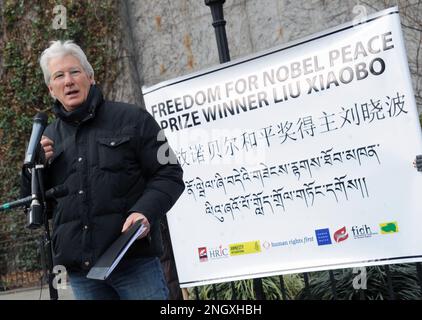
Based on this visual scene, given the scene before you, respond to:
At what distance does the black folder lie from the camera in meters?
2.62

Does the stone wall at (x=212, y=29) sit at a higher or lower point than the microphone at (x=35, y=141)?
higher

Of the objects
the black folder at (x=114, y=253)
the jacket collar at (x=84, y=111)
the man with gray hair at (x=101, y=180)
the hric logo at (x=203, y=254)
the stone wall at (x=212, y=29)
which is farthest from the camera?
the stone wall at (x=212, y=29)

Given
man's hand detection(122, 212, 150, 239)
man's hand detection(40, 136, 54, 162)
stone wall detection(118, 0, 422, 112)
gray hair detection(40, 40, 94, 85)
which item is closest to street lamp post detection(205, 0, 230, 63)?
gray hair detection(40, 40, 94, 85)

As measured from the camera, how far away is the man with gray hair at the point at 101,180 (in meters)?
2.90

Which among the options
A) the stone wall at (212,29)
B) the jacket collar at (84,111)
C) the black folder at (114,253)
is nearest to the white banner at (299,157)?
the jacket collar at (84,111)

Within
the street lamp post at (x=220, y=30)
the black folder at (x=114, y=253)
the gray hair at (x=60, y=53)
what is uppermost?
the street lamp post at (x=220, y=30)

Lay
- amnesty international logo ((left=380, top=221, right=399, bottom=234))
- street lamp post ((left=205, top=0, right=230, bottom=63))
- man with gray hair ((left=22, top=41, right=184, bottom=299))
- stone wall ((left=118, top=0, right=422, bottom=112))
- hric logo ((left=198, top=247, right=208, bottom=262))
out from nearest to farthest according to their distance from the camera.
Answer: man with gray hair ((left=22, top=41, right=184, bottom=299)) → amnesty international logo ((left=380, top=221, right=399, bottom=234)) → hric logo ((left=198, top=247, right=208, bottom=262)) → street lamp post ((left=205, top=0, right=230, bottom=63)) → stone wall ((left=118, top=0, right=422, bottom=112))

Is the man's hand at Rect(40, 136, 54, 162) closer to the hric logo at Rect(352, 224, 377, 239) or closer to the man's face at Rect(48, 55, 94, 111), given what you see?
the man's face at Rect(48, 55, 94, 111)

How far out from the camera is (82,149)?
9.84 feet

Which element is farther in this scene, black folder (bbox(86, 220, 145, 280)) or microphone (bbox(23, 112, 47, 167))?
microphone (bbox(23, 112, 47, 167))

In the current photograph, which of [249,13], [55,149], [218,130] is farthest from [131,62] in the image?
[55,149]

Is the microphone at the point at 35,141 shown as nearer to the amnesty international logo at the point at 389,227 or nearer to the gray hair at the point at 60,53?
the gray hair at the point at 60,53

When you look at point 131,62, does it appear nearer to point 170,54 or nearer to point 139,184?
point 170,54

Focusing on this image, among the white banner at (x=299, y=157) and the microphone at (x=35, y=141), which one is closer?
the microphone at (x=35, y=141)
